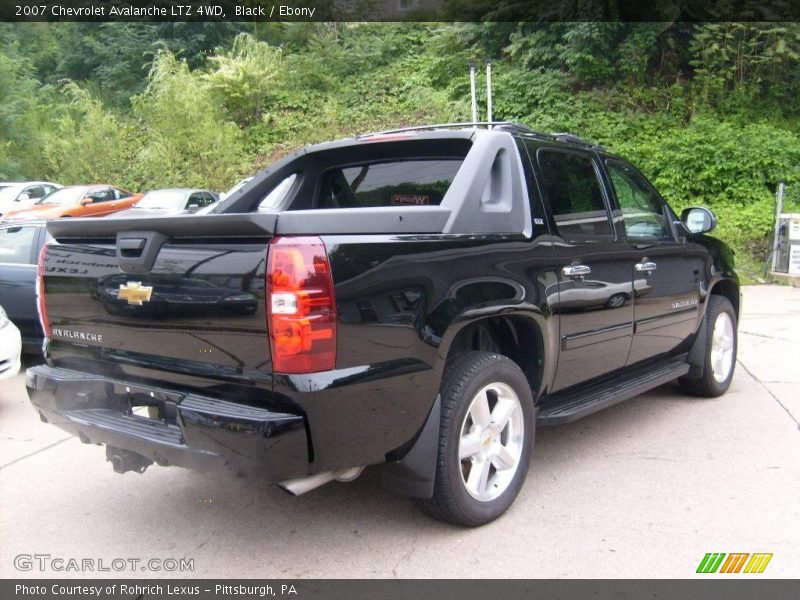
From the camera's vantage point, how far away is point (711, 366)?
5426 millimetres

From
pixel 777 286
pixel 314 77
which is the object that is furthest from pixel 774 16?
pixel 314 77

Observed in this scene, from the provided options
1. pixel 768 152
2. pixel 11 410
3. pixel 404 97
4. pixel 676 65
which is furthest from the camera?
pixel 404 97

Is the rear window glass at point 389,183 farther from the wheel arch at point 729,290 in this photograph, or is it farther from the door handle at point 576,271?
the wheel arch at point 729,290

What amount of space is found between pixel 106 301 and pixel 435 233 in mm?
1496

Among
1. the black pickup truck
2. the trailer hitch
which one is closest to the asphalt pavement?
the black pickup truck

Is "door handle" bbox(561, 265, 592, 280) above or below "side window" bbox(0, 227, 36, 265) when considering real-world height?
above

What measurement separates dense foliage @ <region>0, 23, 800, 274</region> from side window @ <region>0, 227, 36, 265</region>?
12693 mm

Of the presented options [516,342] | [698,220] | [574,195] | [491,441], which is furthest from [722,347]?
[491,441]

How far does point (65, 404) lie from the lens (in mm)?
3244

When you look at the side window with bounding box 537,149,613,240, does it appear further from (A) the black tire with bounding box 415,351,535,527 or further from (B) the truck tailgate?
(B) the truck tailgate

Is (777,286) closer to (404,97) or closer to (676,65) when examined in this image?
(676,65)

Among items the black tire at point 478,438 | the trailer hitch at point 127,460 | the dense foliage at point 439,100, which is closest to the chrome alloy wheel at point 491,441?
the black tire at point 478,438

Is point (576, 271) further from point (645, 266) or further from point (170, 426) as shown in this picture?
point (170, 426)

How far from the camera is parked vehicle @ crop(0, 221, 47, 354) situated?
6707mm
